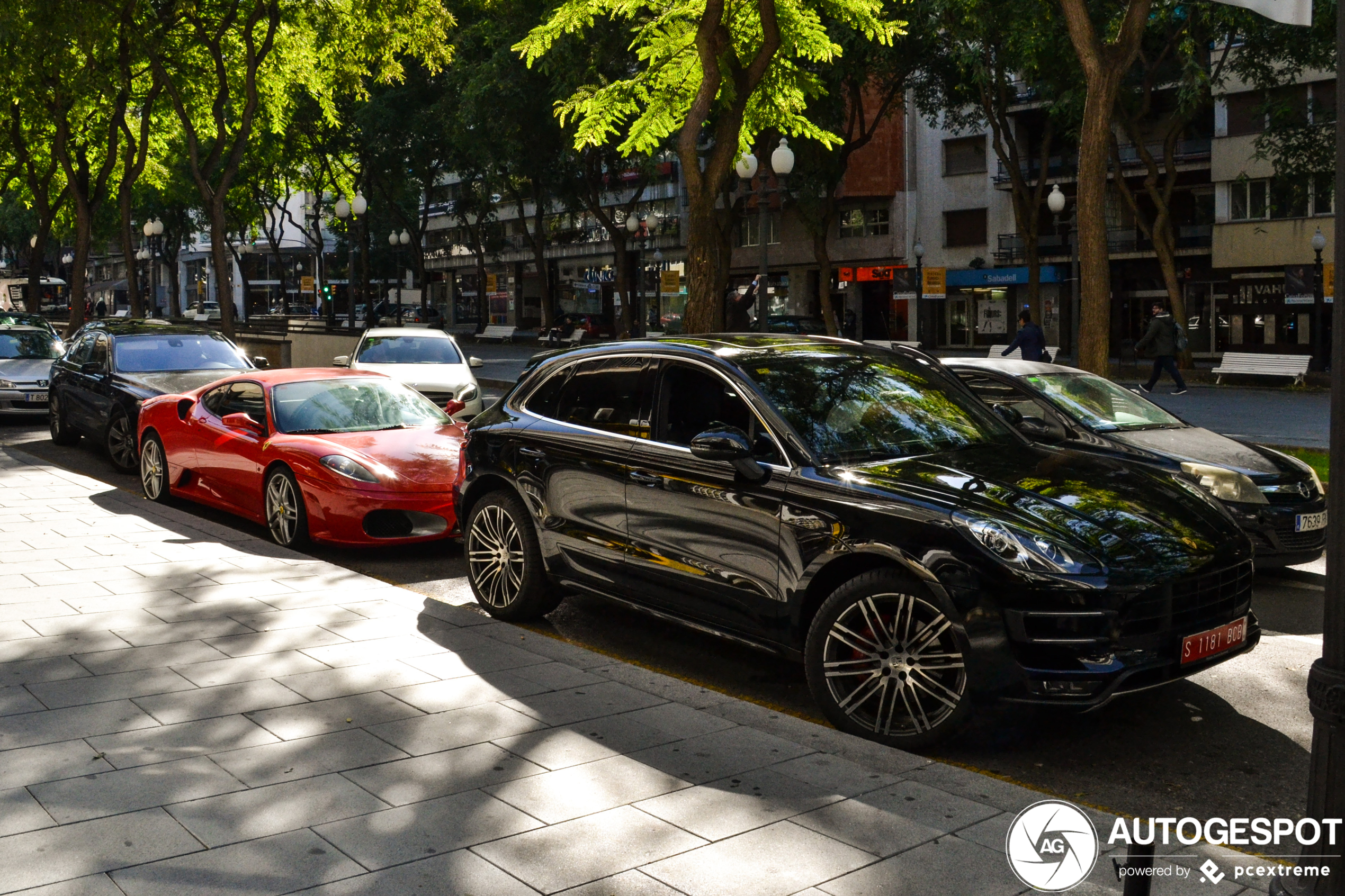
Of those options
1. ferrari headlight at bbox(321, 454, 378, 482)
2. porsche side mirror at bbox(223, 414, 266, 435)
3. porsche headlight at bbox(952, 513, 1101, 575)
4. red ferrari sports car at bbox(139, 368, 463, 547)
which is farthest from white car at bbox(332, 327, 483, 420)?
porsche headlight at bbox(952, 513, 1101, 575)

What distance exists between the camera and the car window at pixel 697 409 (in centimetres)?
588

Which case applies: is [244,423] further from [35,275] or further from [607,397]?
[35,275]

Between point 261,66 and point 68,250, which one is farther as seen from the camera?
point 68,250

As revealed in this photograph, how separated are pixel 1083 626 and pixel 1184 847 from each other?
3.44ft

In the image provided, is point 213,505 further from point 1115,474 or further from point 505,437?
point 1115,474

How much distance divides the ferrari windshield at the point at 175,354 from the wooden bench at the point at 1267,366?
886 inches

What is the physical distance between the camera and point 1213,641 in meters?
5.00

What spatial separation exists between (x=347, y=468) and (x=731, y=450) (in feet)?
14.4

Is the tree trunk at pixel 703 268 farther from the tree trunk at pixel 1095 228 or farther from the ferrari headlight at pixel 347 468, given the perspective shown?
the ferrari headlight at pixel 347 468

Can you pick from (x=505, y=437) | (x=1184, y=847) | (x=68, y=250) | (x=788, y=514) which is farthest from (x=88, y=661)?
(x=68, y=250)

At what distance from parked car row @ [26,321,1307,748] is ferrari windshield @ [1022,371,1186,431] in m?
0.03

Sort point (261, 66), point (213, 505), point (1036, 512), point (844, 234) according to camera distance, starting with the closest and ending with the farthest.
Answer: point (1036, 512)
point (213, 505)
point (261, 66)
point (844, 234)

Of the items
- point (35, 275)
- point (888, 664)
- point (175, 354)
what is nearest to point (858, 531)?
point (888, 664)

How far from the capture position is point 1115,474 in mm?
5605
